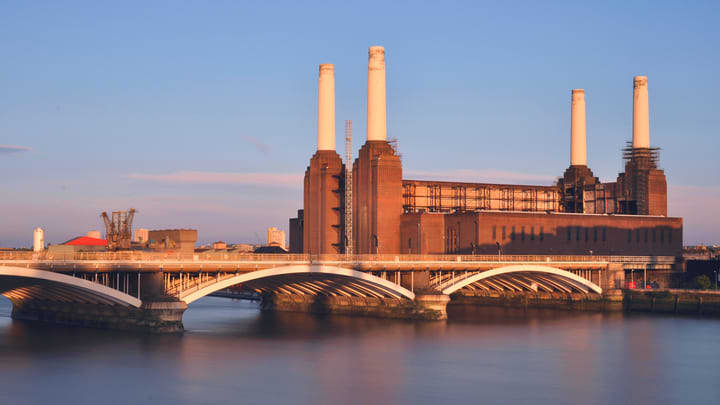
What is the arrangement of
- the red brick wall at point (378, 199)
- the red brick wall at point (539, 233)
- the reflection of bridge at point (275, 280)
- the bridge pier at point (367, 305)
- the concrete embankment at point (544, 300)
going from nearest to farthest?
the reflection of bridge at point (275, 280), the bridge pier at point (367, 305), the concrete embankment at point (544, 300), the red brick wall at point (539, 233), the red brick wall at point (378, 199)

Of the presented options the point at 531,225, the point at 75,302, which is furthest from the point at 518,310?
the point at 75,302

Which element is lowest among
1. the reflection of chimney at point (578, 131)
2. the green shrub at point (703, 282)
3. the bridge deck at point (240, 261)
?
the green shrub at point (703, 282)

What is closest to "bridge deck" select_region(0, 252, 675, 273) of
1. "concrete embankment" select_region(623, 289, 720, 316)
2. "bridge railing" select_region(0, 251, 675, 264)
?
"bridge railing" select_region(0, 251, 675, 264)

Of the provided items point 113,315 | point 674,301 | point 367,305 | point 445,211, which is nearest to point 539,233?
point 445,211

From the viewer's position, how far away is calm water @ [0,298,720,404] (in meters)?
57.0

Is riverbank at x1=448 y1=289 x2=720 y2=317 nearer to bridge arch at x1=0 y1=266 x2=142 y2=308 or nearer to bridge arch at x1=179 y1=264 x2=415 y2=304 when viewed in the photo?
bridge arch at x1=179 y1=264 x2=415 y2=304

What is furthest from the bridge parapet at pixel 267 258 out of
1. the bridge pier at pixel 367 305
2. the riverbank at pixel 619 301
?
the riverbank at pixel 619 301

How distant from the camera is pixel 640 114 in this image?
458 ft

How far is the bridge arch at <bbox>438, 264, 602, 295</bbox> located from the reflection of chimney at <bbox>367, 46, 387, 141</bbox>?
75.4ft

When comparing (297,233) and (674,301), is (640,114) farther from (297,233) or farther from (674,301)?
(297,233)

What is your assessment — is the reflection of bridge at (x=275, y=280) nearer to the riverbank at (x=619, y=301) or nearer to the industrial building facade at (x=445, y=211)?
the riverbank at (x=619, y=301)

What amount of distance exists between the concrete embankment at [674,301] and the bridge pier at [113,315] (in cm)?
5340

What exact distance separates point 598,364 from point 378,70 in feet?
196

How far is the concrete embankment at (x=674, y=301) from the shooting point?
103 metres
